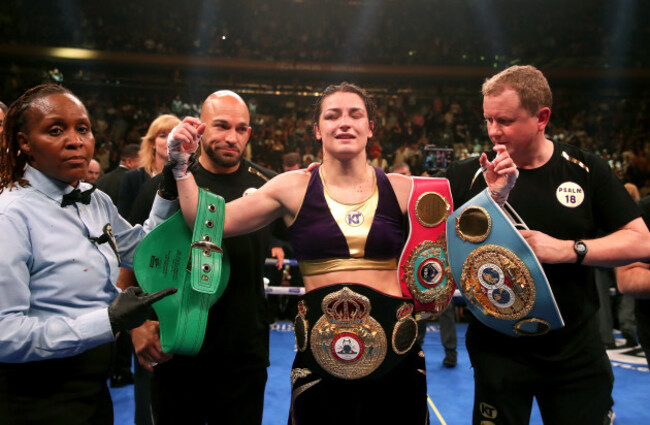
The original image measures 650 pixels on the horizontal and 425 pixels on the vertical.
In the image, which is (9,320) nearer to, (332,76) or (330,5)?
(332,76)

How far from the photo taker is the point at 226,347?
2.00 m

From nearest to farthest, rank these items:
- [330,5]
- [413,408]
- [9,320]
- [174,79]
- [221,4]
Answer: [9,320] → [413,408] → [174,79] → [221,4] → [330,5]

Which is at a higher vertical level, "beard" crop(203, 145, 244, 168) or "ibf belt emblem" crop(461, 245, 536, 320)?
"beard" crop(203, 145, 244, 168)

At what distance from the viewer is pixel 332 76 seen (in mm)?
12633

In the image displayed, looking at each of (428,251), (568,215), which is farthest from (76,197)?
(568,215)

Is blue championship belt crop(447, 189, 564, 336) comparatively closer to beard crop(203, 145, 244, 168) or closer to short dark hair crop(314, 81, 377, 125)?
short dark hair crop(314, 81, 377, 125)

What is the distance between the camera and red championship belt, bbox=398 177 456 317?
5.78ft

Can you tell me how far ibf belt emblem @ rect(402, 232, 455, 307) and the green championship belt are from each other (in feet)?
2.24

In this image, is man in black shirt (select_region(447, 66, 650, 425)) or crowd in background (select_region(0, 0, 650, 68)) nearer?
man in black shirt (select_region(447, 66, 650, 425))

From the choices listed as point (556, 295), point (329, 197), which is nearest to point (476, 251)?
point (556, 295)

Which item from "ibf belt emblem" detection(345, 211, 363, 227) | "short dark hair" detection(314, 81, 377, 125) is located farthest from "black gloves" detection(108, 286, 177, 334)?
"short dark hair" detection(314, 81, 377, 125)

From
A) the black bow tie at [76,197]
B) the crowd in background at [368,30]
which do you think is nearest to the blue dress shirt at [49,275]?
the black bow tie at [76,197]

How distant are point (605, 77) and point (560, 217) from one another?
13.0 meters

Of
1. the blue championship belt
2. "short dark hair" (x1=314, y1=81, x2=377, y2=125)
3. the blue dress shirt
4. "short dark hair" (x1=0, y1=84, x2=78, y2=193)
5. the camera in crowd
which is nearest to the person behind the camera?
the blue dress shirt
